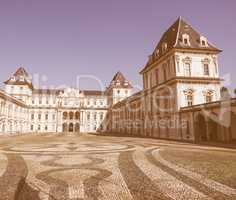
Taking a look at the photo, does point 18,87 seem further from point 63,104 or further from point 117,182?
point 117,182

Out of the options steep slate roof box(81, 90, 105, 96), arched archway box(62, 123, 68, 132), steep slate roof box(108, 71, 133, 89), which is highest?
steep slate roof box(108, 71, 133, 89)

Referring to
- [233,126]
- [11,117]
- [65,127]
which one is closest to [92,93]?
[65,127]

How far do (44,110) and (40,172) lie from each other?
79.0 m

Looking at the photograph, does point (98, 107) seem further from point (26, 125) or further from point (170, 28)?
point (170, 28)

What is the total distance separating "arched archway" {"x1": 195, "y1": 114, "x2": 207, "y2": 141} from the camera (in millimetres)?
29891

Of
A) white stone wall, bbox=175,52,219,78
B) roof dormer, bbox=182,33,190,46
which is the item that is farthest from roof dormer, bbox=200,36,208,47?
roof dormer, bbox=182,33,190,46

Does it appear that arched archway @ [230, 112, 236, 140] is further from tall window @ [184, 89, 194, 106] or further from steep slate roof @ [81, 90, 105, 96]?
steep slate roof @ [81, 90, 105, 96]

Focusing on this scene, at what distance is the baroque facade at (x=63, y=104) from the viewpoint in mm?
80062

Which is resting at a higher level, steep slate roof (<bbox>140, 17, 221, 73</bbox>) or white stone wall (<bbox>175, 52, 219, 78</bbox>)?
steep slate roof (<bbox>140, 17, 221, 73</bbox>)

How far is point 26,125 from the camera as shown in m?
75.2

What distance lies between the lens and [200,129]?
31875 mm

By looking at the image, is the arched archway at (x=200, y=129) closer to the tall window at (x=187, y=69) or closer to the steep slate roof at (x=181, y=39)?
the tall window at (x=187, y=69)

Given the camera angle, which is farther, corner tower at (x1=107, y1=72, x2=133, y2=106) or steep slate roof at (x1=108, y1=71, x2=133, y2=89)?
steep slate roof at (x1=108, y1=71, x2=133, y2=89)

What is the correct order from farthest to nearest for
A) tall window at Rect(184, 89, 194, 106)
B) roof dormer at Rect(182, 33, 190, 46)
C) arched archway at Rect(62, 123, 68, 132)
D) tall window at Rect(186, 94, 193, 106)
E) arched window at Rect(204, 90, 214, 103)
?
arched archway at Rect(62, 123, 68, 132) < roof dormer at Rect(182, 33, 190, 46) < arched window at Rect(204, 90, 214, 103) < tall window at Rect(186, 94, 193, 106) < tall window at Rect(184, 89, 194, 106)
